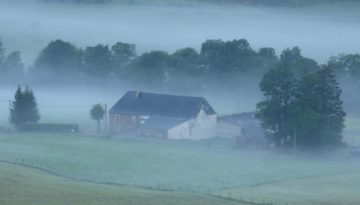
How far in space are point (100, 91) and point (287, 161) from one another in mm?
15786

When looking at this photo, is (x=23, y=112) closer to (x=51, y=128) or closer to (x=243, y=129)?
(x=51, y=128)

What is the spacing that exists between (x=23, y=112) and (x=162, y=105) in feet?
12.9

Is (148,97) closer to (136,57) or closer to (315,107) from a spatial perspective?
(315,107)

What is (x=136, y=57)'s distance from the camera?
51031 millimetres

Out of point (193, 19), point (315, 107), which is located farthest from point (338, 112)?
point (193, 19)

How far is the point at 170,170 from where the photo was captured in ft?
101

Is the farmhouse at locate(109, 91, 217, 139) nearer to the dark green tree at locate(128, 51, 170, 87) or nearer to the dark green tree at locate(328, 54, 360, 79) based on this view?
the dark green tree at locate(128, 51, 170, 87)

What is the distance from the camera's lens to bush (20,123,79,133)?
124 feet

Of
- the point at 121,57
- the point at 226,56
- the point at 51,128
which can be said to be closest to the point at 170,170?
the point at 51,128

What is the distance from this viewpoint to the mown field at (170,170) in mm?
27075

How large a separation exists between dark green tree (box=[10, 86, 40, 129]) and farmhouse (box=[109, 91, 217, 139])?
2203 millimetres

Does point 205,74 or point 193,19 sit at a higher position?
point 193,19

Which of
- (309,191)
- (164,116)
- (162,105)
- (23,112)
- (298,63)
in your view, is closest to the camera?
(309,191)

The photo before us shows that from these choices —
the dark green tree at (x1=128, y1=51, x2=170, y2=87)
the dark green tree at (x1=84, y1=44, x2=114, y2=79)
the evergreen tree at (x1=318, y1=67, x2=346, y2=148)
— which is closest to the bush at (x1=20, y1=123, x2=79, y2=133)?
the evergreen tree at (x1=318, y1=67, x2=346, y2=148)
